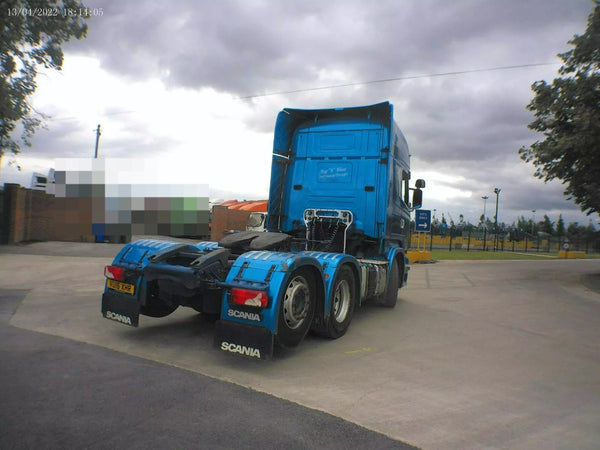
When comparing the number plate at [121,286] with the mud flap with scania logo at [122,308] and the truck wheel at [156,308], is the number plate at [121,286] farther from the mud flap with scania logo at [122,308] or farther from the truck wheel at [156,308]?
the truck wheel at [156,308]

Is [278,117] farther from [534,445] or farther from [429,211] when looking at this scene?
[429,211]

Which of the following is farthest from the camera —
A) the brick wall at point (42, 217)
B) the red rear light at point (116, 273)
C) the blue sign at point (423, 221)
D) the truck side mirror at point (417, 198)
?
the blue sign at point (423, 221)

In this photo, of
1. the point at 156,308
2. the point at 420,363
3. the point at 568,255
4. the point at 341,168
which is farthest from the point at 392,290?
the point at 568,255

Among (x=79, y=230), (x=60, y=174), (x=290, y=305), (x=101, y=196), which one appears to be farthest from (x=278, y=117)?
(x=79, y=230)

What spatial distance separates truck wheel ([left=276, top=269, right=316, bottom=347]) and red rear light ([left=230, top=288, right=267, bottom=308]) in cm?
26

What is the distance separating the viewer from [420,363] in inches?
201

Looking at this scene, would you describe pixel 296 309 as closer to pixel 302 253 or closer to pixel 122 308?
pixel 302 253

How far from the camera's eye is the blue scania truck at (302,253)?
4562 millimetres

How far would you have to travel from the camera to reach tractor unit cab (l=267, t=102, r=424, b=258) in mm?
7488

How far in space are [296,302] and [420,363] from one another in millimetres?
1695

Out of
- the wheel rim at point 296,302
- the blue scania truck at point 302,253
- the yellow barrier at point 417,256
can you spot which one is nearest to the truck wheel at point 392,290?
the blue scania truck at point 302,253

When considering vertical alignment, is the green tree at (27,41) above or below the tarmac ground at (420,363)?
above

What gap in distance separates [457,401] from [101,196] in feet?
43.7

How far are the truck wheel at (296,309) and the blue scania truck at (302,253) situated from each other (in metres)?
0.01
